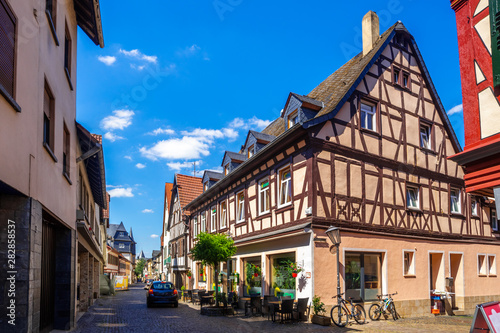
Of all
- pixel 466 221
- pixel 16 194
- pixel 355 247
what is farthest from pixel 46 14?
pixel 466 221

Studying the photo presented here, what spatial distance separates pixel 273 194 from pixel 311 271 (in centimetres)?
388

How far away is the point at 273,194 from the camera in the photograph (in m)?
17.0

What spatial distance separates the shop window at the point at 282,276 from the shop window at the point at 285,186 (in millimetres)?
1932

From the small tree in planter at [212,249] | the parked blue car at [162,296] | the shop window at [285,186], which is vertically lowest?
the parked blue car at [162,296]

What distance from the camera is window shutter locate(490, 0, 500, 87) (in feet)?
22.3

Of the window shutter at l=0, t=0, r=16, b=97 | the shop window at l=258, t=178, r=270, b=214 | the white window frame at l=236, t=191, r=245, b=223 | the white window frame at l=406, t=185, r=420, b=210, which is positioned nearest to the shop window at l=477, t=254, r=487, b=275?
the white window frame at l=406, t=185, r=420, b=210

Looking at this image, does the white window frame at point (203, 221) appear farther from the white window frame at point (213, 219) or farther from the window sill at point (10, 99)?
the window sill at point (10, 99)

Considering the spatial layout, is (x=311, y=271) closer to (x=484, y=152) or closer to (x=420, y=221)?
(x=420, y=221)

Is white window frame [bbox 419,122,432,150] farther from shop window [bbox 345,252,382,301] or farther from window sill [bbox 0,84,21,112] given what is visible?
window sill [bbox 0,84,21,112]

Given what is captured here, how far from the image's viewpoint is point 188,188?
35.6m

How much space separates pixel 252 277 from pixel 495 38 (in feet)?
46.7

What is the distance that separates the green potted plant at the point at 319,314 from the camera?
13195mm

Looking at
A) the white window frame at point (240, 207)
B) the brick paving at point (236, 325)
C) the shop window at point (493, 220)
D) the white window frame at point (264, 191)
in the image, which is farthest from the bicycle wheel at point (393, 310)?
the shop window at point (493, 220)

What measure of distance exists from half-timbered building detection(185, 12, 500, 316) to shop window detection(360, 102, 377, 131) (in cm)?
4
